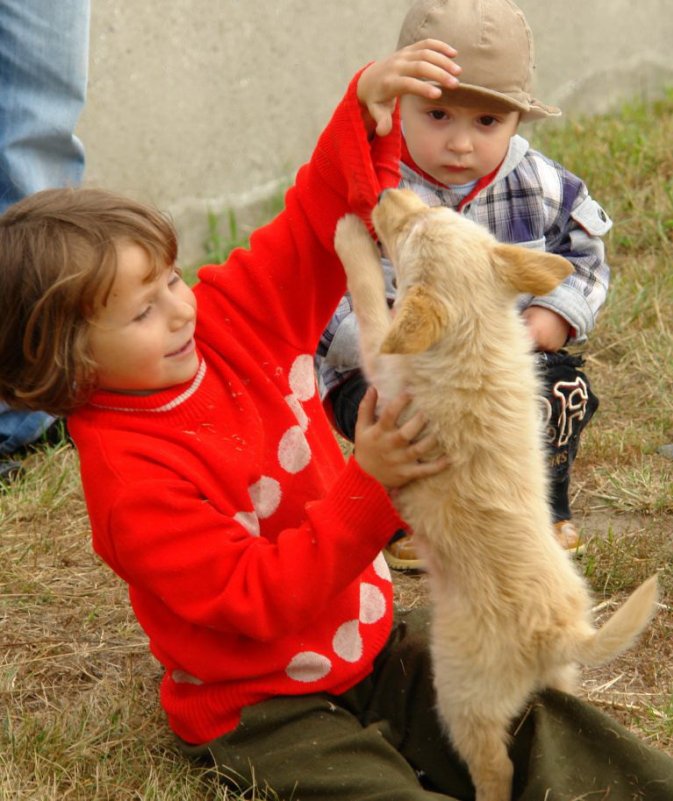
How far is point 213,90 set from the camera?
17.5ft

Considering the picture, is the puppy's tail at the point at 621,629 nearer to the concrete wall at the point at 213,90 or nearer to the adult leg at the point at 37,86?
the adult leg at the point at 37,86

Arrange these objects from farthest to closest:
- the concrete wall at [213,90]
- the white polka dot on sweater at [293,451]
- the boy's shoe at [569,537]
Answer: the concrete wall at [213,90], the boy's shoe at [569,537], the white polka dot on sweater at [293,451]

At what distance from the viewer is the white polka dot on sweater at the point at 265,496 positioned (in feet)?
7.70

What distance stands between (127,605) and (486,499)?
131 centimetres

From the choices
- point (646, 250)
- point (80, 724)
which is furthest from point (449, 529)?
point (646, 250)

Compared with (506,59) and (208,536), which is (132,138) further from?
(208,536)

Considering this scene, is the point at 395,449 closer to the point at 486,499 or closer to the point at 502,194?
the point at 486,499

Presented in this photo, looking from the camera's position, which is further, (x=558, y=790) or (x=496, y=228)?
(x=496, y=228)

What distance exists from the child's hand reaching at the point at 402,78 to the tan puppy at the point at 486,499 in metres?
0.21

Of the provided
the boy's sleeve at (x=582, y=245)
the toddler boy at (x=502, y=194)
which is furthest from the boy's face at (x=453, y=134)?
the boy's sleeve at (x=582, y=245)

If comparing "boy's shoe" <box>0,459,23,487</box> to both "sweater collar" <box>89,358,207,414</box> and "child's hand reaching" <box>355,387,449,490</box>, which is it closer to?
"sweater collar" <box>89,358,207,414</box>

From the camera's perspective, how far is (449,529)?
Answer: 2092 mm

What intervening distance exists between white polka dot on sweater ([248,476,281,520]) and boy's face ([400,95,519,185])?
114cm

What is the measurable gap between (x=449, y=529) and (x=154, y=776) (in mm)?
767
